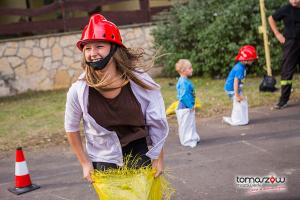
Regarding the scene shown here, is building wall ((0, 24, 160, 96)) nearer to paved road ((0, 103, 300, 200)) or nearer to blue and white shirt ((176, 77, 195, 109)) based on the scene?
paved road ((0, 103, 300, 200))

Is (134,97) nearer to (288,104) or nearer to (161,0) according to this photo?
(288,104)

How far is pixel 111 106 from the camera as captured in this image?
9.71 ft

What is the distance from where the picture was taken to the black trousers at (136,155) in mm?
3059

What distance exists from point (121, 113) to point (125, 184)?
467mm

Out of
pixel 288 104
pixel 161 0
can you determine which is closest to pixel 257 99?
pixel 288 104

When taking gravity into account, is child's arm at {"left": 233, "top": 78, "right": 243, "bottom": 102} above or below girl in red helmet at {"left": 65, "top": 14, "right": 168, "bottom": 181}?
below

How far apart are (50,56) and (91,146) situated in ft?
30.5

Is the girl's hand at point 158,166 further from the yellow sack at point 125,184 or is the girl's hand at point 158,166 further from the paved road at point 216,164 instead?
the paved road at point 216,164

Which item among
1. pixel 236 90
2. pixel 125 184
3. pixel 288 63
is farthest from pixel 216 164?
pixel 288 63

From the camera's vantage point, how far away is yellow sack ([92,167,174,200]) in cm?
277

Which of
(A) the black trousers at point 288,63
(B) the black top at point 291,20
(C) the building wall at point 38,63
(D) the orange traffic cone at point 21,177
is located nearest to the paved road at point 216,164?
(D) the orange traffic cone at point 21,177

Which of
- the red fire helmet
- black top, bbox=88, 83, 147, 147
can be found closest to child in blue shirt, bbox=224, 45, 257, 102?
black top, bbox=88, 83, 147, 147

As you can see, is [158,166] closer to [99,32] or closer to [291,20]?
[99,32]

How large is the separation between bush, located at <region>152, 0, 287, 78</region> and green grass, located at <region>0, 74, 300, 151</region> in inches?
17.3
